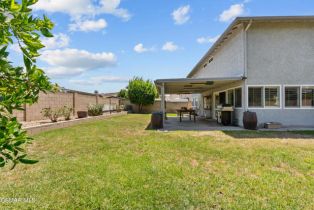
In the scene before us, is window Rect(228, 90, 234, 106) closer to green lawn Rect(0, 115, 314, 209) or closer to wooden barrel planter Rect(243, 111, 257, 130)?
wooden barrel planter Rect(243, 111, 257, 130)

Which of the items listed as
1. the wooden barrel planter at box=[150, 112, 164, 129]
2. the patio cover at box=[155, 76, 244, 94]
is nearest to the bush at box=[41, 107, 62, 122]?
the wooden barrel planter at box=[150, 112, 164, 129]

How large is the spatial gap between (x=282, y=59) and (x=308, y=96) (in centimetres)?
252

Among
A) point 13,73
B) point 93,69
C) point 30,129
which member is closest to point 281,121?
point 30,129

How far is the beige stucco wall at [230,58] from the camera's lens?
13.4 metres

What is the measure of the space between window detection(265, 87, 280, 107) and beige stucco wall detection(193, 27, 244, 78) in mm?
1792

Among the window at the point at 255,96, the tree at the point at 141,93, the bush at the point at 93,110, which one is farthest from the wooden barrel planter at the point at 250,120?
the tree at the point at 141,93

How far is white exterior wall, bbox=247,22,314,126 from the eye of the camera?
12.9 m

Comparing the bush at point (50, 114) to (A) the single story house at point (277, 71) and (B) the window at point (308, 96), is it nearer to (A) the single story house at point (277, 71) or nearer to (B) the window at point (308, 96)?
(A) the single story house at point (277, 71)

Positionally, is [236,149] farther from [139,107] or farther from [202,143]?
[139,107]

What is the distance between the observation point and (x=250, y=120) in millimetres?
11930

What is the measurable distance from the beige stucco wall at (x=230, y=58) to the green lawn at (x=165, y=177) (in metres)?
7.08

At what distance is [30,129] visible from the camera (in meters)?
9.47

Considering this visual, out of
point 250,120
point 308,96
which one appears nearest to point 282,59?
point 308,96

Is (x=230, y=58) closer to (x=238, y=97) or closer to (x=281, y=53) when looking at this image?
(x=238, y=97)
